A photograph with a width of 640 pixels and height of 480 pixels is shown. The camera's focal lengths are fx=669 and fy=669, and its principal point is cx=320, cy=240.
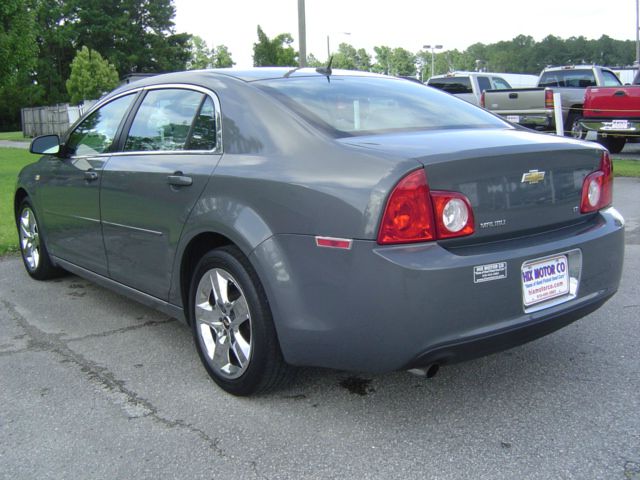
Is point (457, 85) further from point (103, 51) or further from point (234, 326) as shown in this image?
point (103, 51)

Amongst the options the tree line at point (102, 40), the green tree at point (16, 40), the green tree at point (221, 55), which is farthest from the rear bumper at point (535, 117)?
the green tree at point (221, 55)

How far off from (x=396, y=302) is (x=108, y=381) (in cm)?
179

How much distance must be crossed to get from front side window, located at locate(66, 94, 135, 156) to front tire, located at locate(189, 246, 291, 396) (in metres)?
1.44

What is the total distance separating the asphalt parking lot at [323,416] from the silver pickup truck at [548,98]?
10837 mm

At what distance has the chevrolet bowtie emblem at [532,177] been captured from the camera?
2844 mm

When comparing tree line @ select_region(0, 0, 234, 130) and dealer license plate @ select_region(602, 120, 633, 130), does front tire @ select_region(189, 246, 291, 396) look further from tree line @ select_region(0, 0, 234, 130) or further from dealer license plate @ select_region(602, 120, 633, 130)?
tree line @ select_region(0, 0, 234, 130)

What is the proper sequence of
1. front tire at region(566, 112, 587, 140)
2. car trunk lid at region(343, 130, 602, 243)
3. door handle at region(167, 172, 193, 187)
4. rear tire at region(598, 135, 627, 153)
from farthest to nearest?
rear tire at region(598, 135, 627, 153) → front tire at region(566, 112, 587, 140) → door handle at region(167, 172, 193, 187) → car trunk lid at region(343, 130, 602, 243)

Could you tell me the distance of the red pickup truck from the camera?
13477 mm

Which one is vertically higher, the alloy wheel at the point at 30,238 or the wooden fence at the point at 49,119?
the wooden fence at the point at 49,119

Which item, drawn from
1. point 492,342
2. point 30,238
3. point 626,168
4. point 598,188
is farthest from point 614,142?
point 492,342

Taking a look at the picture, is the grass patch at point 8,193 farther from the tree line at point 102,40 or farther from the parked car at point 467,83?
the tree line at point 102,40

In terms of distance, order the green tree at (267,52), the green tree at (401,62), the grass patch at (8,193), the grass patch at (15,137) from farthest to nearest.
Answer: the green tree at (401,62) → the green tree at (267,52) → the grass patch at (15,137) → the grass patch at (8,193)

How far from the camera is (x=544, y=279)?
287cm

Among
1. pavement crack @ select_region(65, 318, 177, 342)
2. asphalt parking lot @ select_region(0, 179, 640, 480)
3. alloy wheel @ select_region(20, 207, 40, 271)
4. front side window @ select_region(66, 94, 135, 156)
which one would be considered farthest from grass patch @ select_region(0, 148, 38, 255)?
asphalt parking lot @ select_region(0, 179, 640, 480)
